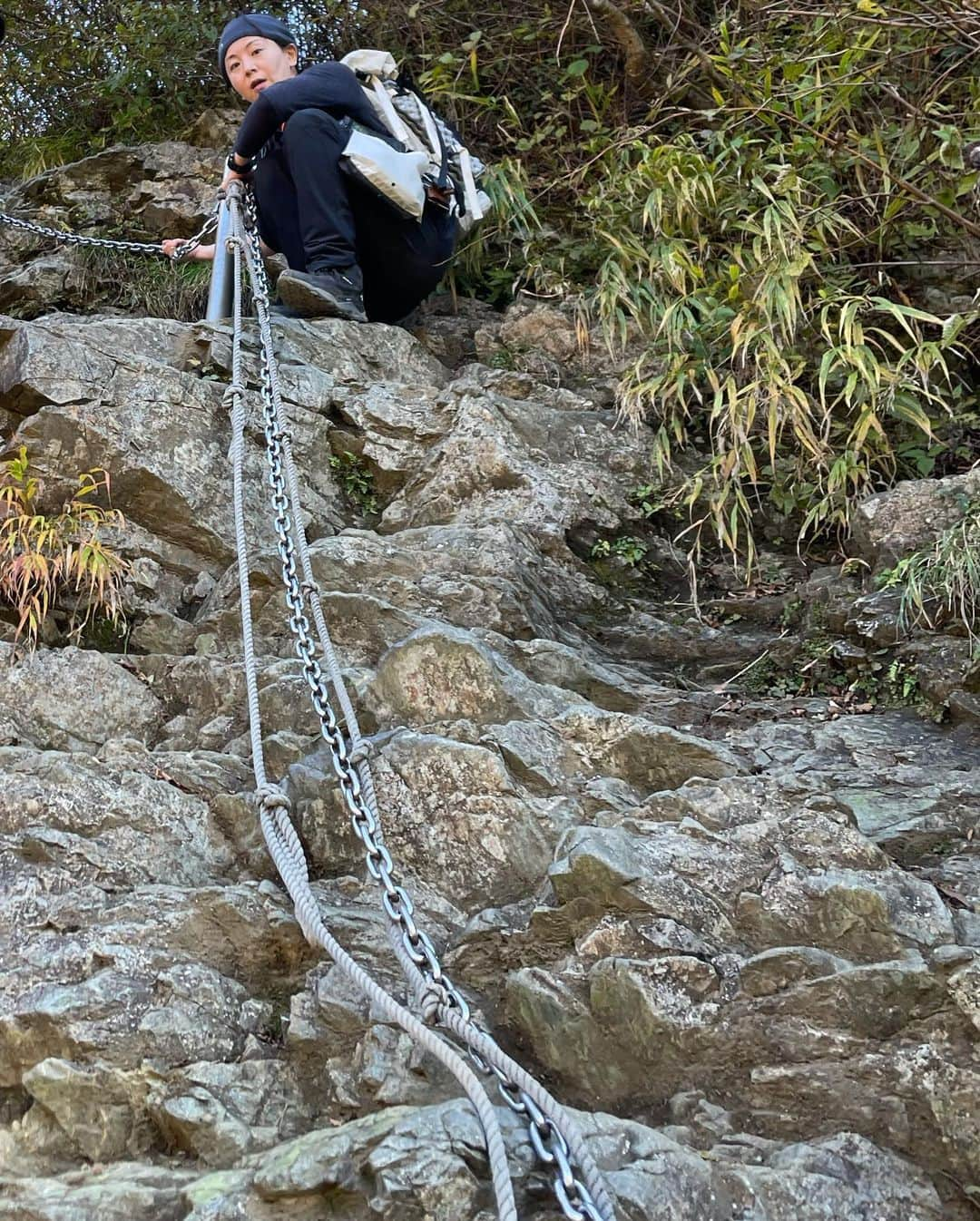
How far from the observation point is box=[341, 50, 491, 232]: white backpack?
15.2 feet

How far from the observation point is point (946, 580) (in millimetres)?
3207

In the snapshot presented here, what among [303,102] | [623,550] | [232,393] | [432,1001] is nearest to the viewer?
[432,1001]

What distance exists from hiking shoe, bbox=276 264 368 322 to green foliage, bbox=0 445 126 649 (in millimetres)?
1635

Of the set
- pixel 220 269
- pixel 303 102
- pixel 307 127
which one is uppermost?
pixel 303 102

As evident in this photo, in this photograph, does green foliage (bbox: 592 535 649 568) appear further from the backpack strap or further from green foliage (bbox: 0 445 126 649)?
the backpack strap

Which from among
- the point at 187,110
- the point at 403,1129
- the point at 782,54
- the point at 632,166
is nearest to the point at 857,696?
the point at 403,1129

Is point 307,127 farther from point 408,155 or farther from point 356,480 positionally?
point 356,480

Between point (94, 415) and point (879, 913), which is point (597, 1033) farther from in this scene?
point (94, 415)

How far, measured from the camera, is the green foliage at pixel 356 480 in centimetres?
420

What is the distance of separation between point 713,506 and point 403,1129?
2.87 m

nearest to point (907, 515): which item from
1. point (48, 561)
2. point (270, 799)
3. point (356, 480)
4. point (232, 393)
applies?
point (356, 480)

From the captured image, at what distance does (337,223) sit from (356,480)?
1.31 metres

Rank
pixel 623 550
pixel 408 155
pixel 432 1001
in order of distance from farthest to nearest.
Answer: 1. pixel 408 155
2. pixel 623 550
3. pixel 432 1001

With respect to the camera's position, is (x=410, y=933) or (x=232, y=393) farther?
(x=232, y=393)
